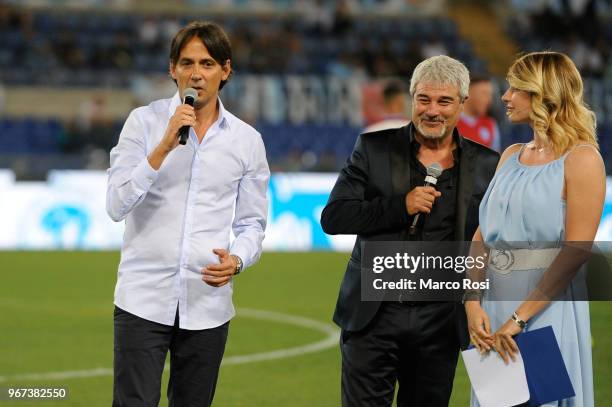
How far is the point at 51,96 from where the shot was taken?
2480 cm

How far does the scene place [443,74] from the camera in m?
4.78

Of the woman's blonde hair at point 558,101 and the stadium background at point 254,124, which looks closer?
the woman's blonde hair at point 558,101

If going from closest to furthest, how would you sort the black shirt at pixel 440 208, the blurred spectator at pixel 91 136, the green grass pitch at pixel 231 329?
the black shirt at pixel 440 208 → the green grass pitch at pixel 231 329 → the blurred spectator at pixel 91 136

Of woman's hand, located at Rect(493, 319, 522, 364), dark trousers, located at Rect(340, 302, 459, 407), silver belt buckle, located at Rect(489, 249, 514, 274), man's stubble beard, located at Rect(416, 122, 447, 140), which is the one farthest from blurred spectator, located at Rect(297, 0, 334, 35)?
woman's hand, located at Rect(493, 319, 522, 364)

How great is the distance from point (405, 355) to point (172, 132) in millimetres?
1390

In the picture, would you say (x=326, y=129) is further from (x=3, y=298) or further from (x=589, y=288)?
(x=589, y=288)

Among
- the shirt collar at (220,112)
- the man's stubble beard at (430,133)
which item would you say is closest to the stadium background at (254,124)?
the man's stubble beard at (430,133)

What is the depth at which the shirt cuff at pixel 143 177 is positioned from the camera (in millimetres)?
4547

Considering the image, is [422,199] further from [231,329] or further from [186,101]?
[231,329]

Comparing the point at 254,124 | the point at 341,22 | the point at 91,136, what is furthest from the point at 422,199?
the point at 341,22

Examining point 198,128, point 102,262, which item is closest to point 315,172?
point 102,262

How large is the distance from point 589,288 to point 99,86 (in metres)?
21.1

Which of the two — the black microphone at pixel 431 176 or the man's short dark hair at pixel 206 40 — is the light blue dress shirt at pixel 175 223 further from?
the black microphone at pixel 431 176

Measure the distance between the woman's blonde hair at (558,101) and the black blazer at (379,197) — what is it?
64 centimetres
